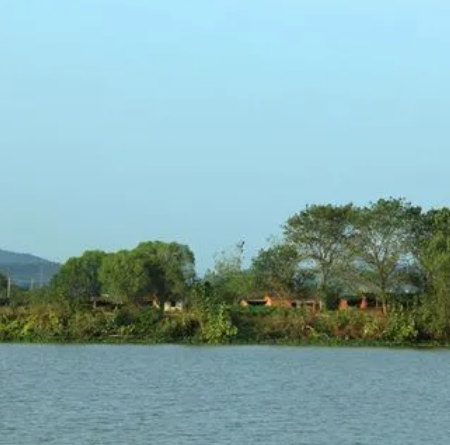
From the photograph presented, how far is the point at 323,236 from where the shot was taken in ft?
333

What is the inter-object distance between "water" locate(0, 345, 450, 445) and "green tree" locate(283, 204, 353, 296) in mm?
37720

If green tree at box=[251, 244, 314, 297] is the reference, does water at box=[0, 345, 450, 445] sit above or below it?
below

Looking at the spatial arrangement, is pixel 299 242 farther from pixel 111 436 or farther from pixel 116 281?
pixel 111 436

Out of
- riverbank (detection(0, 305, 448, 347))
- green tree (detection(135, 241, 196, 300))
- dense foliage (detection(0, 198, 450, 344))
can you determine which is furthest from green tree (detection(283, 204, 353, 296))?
riverbank (detection(0, 305, 448, 347))

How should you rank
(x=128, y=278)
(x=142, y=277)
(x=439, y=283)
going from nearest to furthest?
(x=439, y=283) → (x=142, y=277) → (x=128, y=278)

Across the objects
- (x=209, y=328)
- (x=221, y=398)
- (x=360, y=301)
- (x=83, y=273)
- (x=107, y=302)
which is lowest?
(x=221, y=398)

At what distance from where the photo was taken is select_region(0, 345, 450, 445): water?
2900 cm

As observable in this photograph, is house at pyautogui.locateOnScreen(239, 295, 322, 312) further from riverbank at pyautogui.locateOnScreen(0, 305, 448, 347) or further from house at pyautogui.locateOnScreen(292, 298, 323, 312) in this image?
riverbank at pyautogui.locateOnScreen(0, 305, 448, 347)

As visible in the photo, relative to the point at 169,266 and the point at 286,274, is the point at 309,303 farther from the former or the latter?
the point at 169,266

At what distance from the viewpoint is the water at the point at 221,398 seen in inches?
1142

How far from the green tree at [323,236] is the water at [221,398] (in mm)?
37720

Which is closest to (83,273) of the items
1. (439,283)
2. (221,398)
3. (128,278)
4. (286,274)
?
(128,278)

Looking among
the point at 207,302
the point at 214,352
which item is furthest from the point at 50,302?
the point at 214,352

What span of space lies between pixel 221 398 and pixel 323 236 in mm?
64373
